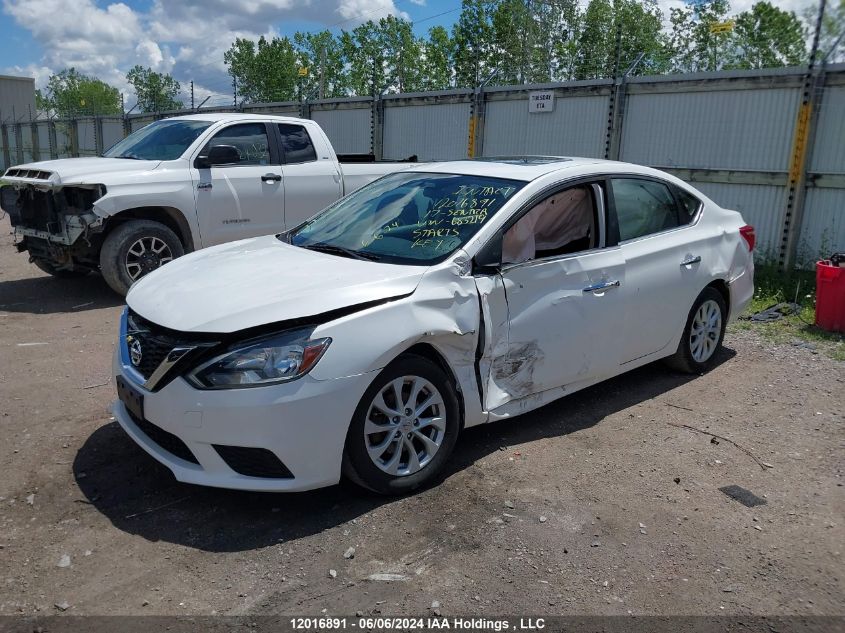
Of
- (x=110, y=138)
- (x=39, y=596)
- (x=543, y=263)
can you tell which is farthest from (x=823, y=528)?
(x=110, y=138)

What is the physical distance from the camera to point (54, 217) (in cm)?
762

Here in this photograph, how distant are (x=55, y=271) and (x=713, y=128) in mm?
8686

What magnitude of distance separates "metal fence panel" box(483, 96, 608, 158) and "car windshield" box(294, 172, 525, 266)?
22.8 ft

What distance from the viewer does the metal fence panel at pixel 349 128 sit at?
15484 mm

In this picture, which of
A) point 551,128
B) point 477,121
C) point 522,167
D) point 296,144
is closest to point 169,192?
point 296,144

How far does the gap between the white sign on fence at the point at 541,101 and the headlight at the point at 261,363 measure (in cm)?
945

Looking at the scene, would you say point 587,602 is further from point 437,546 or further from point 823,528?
point 823,528

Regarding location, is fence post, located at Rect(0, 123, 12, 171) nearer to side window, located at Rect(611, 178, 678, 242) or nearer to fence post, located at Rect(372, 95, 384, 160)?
fence post, located at Rect(372, 95, 384, 160)

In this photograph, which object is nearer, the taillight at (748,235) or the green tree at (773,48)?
the taillight at (748,235)

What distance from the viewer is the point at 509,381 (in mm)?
4145

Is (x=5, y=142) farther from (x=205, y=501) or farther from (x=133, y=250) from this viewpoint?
(x=205, y=501)

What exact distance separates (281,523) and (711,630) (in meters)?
1.94

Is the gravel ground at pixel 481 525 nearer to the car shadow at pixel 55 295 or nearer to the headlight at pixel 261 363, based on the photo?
the headlight at pixel 261 363

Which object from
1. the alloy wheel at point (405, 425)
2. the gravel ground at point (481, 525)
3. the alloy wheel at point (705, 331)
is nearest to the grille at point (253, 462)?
the gravel ground at point (481, 525)
